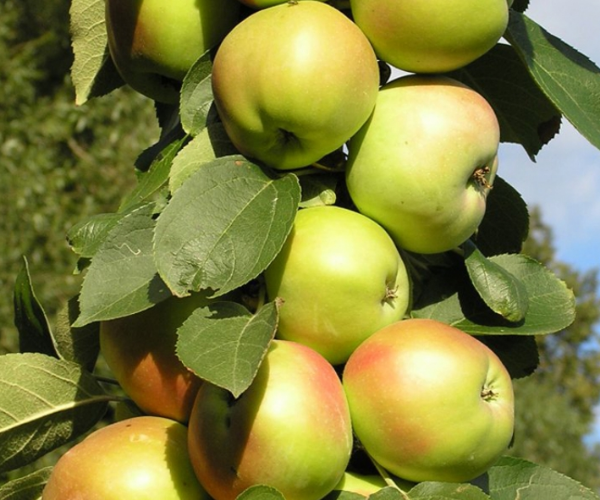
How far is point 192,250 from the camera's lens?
746mm

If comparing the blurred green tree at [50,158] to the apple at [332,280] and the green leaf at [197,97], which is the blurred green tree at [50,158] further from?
the apple at [332,280]

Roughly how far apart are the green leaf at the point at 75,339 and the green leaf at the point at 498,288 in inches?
15.6

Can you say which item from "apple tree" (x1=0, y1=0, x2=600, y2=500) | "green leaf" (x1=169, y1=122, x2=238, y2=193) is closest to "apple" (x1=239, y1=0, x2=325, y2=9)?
"apple tree" (x1=0, y1=0, x2=600, y2=500)

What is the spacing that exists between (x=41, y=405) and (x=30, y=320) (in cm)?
13

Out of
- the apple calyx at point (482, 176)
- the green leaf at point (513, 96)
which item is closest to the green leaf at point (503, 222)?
the green leaf at point (513, 96)

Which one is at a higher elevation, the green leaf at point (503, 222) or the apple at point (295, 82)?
the apple at point (295, 82)

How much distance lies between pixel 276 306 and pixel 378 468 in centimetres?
18

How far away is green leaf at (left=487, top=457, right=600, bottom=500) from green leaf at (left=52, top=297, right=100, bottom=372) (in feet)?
1.41

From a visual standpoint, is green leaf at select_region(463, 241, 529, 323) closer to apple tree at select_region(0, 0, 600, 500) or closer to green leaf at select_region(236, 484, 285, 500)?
apple tree at select_region(0, 0, 600, 500)

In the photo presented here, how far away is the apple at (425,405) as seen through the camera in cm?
75

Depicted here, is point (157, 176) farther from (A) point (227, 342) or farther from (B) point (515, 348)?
(B) point (515, 348)

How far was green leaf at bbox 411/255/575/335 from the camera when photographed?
86cm

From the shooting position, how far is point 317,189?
86cm

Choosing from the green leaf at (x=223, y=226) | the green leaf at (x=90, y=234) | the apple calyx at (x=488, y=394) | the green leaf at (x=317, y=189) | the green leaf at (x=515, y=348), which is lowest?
the green leaf at (x=515, y=348)
